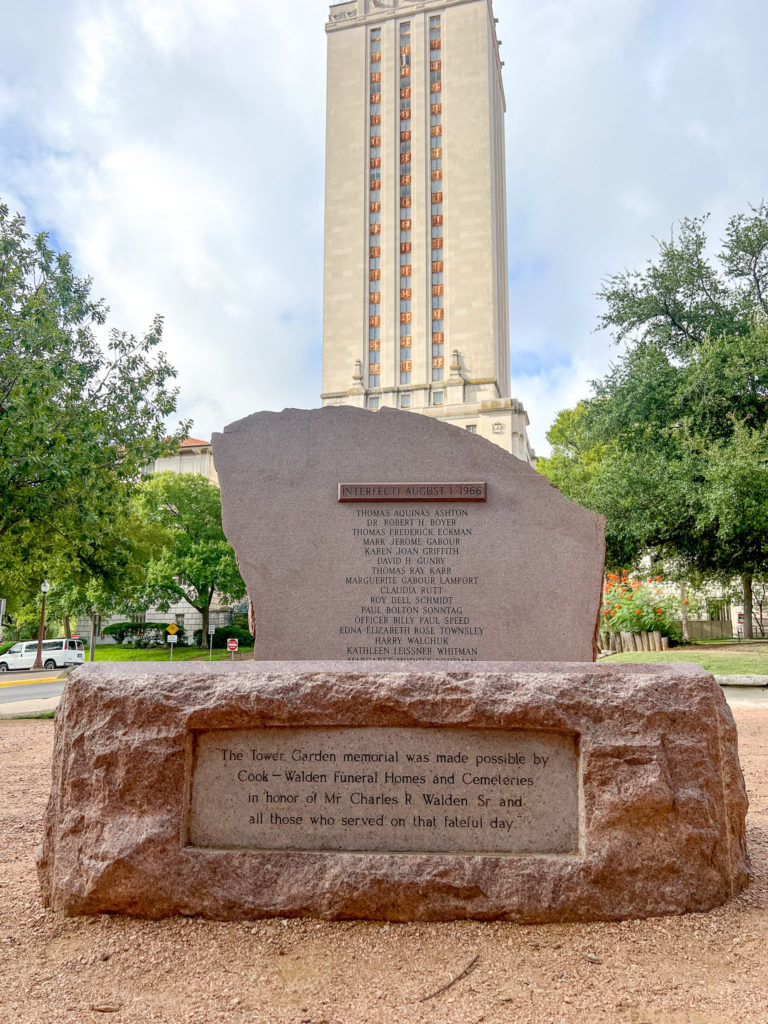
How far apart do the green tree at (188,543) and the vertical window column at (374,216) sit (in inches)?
1230

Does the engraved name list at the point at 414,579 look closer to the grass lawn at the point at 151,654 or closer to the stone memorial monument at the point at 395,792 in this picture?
the stone memorial monument at the point at 395,792

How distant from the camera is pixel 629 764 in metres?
3.27

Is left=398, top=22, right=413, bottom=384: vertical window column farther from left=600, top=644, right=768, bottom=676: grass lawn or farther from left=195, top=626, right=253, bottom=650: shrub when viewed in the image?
left=600, top=644, right=768, bottom=676: grass lawn

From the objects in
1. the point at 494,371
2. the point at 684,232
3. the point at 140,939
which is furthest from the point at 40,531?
the point at 494,371

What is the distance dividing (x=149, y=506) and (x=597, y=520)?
3533 centimetres

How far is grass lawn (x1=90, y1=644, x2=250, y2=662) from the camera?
3653 cm

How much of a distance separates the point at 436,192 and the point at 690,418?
198 ft

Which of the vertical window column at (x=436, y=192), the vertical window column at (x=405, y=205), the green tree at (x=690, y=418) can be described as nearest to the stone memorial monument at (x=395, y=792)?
the green tree at (x=690, y=418)

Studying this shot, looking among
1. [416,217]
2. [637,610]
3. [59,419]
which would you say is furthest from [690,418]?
[416,217]

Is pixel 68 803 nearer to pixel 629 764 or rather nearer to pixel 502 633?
pixel 629 764

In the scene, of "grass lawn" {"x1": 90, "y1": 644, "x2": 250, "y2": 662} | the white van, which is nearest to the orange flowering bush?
"grass lawn" {"x1": 90, "y1": 644, "x2": 250, "y2": 662}

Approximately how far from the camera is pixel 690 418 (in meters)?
17.9

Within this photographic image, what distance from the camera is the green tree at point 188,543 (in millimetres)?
38125

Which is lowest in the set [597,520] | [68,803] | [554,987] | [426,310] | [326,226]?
[554,987]
